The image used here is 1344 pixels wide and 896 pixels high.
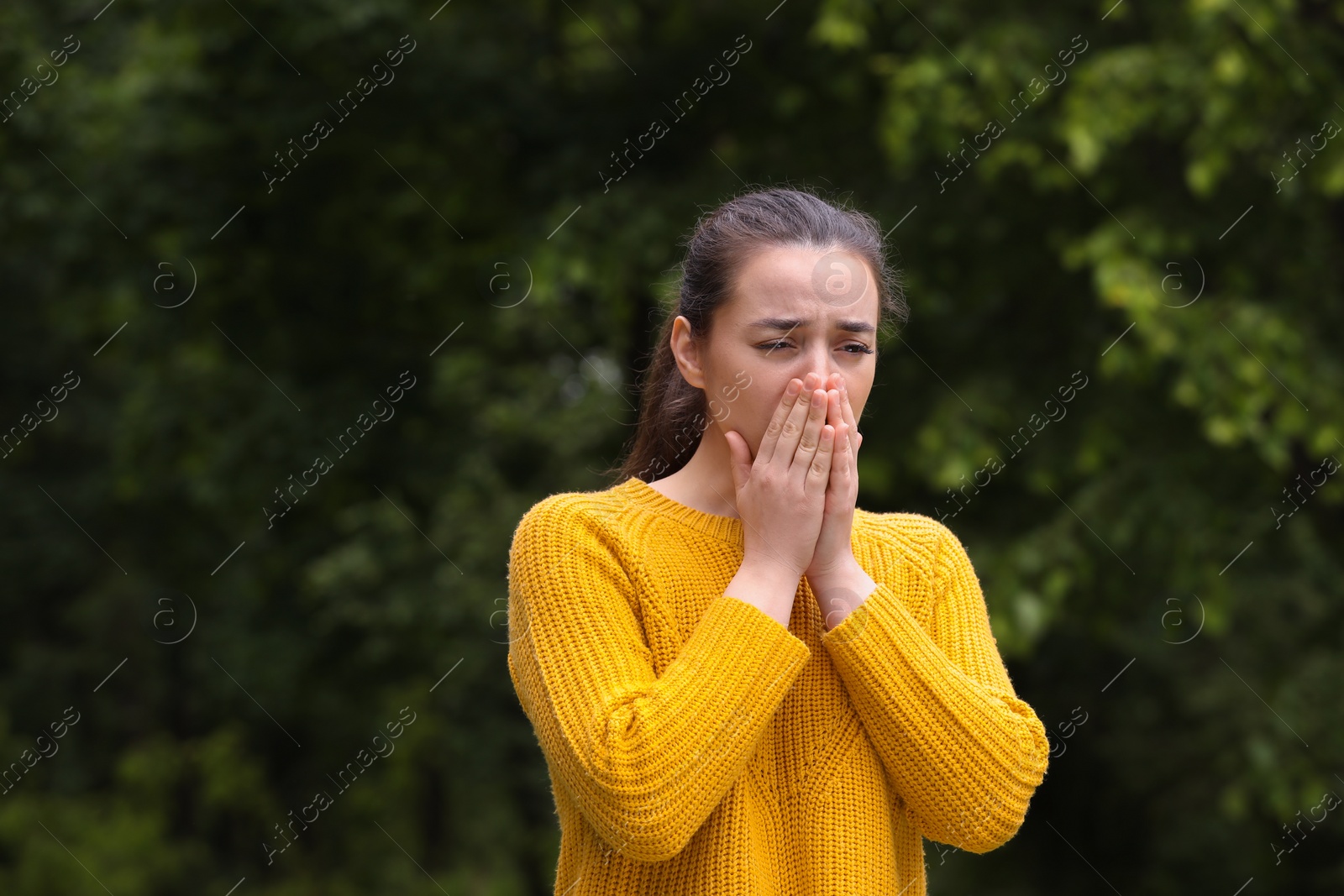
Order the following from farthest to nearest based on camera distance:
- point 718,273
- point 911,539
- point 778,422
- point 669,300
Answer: point 669,300, point 911,539, point 718,273, point 778,422

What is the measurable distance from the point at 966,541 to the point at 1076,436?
65 cm

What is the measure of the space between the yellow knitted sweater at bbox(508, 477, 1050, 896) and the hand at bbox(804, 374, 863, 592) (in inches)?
2.7

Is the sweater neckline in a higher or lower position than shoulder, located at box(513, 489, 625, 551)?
lower

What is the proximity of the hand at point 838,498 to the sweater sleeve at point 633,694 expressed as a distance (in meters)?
0.13

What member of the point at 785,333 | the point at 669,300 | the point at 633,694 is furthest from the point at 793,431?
the point at 669,300

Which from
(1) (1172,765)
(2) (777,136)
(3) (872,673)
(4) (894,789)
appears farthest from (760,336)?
(1) (1172,765)

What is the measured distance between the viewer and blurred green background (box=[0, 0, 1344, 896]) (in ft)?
17.0

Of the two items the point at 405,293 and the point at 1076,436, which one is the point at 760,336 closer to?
the point at 1076,436

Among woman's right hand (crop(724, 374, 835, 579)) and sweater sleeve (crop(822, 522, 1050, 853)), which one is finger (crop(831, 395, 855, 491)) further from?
Result: sweater sleeve (crop(822, 522, 1050, 853))

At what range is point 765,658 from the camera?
65.5 inches

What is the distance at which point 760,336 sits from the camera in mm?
1803

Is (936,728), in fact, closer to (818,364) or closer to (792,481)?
(792,481)

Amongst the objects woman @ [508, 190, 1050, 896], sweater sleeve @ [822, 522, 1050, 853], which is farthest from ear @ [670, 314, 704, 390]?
sweater sleeve @ [822, 522, 1050, 853]

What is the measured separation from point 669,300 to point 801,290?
3.55ft
